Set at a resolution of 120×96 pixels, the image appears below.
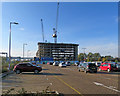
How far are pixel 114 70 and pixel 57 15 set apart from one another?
18115mm

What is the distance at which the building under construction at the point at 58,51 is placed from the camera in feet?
514

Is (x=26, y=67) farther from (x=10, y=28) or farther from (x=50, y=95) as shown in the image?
(x=50, y=95)

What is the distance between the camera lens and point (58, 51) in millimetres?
162250

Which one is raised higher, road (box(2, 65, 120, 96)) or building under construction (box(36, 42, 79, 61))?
building under construction (box(36, 42, 79, 61))

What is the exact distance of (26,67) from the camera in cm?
2316

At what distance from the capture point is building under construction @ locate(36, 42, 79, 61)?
156625 millimetres

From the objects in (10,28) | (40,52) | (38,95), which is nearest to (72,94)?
(38,95)

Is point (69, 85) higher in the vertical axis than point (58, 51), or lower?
lower

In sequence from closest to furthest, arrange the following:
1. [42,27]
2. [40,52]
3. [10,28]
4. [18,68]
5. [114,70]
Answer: [18,68] → [114,70] → [10,28] → [42,27] → [40,52]

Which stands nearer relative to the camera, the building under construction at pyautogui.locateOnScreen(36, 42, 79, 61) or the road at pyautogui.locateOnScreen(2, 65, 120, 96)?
the road at pyautogui.locateOnScreen(2, 65, 120, 96)

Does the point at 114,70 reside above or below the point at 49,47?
below

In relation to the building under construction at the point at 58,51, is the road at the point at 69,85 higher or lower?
lower

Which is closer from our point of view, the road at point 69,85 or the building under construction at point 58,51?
the road at point 69,85

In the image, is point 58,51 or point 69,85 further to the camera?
point 58,51
